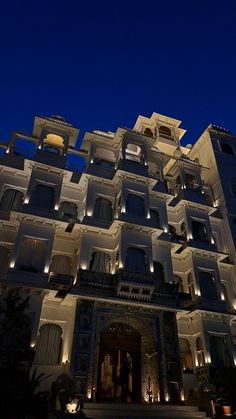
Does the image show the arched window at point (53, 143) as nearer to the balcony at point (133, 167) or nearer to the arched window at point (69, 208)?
the arched window at point (69, 208)

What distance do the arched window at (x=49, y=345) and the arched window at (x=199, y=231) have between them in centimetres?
1353

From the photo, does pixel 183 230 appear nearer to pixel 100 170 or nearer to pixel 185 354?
pixel 100 170

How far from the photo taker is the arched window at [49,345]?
20.7m

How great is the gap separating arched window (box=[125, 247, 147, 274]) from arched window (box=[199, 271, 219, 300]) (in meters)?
5.30

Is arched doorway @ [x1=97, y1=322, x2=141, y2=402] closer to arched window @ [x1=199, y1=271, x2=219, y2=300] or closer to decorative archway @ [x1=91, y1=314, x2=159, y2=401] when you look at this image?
decorative archway @ [x1=91, y1=314, x2=159, y2=401]

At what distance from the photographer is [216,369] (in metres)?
22.1

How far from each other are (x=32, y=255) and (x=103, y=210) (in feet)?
21.9

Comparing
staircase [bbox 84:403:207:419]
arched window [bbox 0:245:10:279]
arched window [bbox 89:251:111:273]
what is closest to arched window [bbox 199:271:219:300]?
arched window [bbox 89:251:111:273]

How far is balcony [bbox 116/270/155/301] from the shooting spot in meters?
21.4

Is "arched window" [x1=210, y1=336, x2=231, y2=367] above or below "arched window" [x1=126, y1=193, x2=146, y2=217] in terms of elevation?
below

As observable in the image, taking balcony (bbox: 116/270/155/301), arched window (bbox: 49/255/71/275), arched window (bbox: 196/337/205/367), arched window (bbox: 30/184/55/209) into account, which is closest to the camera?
balcony (bbox: 116/270/155/301)

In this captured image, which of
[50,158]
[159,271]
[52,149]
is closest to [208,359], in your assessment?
[159,271]

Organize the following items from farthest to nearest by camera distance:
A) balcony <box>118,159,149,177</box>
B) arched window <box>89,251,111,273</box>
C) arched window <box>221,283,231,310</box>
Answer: balcony <box>118,159,149,177</box>, arched window <box>221,283,231,310</box>, arched window <box>89,251,111,273</box>

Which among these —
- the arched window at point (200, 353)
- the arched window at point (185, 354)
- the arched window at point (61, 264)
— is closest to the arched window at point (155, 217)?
the arched window at point (61, 264)
